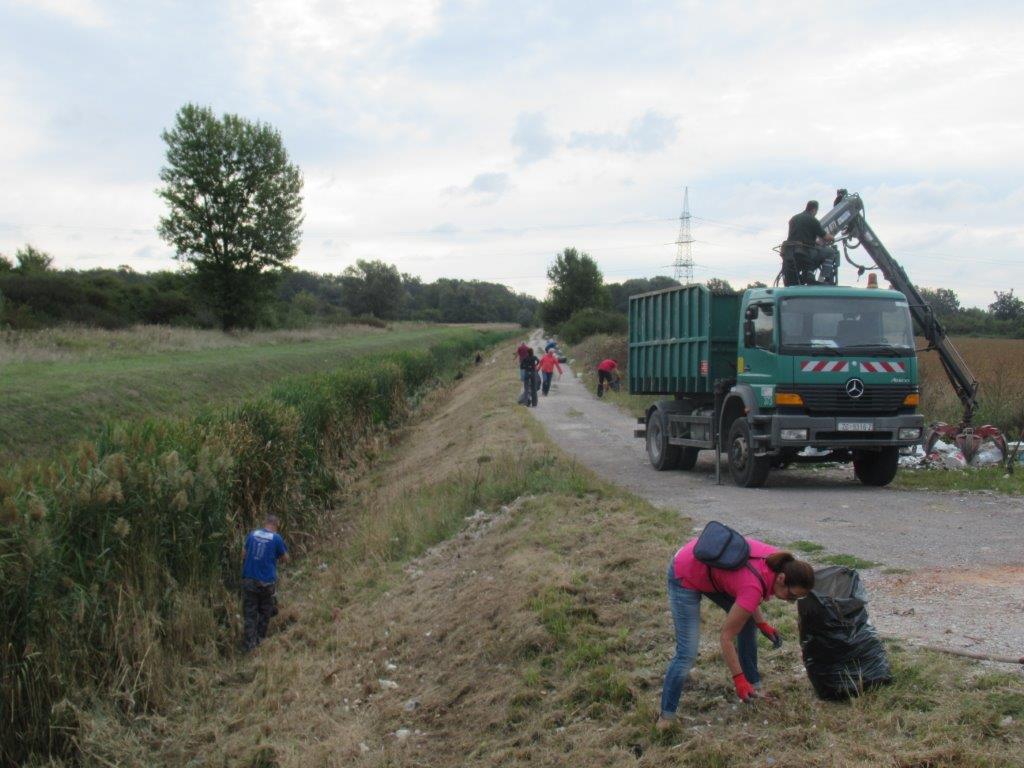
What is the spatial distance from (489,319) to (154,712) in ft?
498

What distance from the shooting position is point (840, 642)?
5.24 meters

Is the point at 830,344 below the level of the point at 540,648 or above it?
above

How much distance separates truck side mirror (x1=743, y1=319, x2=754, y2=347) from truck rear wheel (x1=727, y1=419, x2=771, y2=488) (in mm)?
1136

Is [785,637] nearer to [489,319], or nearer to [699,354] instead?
[699,354]

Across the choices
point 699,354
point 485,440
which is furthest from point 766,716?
point 485,440

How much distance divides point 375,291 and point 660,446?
117 meters

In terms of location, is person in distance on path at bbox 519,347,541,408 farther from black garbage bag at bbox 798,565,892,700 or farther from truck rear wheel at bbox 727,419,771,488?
black garbage bag at bbox 798,565,892,700

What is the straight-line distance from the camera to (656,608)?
A: 7.52m

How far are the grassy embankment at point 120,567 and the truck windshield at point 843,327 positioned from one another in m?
7.49

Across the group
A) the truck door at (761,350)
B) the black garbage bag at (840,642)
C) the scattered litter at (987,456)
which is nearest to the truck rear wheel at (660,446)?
the truck door at (761,350)

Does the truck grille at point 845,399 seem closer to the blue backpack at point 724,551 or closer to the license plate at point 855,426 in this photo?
the license plate at point 855,426

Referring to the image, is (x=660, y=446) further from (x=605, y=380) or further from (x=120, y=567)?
(x=605, y=380)

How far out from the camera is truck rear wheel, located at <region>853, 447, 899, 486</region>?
45.3 ft

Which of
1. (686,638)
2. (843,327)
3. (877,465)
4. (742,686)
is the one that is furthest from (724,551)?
(877,465)
